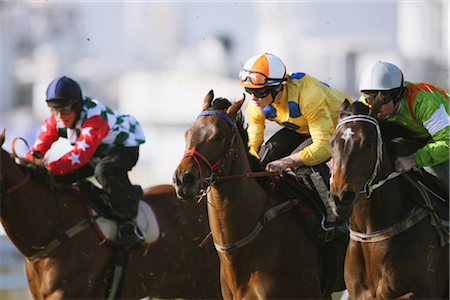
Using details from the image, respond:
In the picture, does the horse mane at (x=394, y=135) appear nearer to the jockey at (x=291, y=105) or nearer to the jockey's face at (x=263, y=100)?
the jockey at (x=291, y=105)

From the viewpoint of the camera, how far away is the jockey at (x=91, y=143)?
7.65 m

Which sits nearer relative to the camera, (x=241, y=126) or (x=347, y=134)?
(x=347, y=134)

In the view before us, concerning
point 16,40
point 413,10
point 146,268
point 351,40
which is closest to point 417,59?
point 413,10

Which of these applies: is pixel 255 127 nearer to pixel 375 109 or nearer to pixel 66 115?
pixel 375 109

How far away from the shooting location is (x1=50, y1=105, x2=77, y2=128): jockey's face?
25.2 ft

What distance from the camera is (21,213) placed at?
7352 mm

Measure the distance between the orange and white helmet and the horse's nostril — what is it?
929 millimetres

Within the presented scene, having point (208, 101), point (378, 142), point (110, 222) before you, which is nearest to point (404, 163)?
point (378, 142)

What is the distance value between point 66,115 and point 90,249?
108cm

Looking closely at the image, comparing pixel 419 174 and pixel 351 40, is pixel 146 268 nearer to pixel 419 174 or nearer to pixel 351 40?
pixel 419 174

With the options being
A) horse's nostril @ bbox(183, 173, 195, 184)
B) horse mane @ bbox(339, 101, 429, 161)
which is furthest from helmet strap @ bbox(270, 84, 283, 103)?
horse's nostril @ bbox(183, 173, 195, 184)

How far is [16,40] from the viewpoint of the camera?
5597cm

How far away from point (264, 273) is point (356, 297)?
616 millimetres

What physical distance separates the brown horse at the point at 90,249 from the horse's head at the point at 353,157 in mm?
2735
